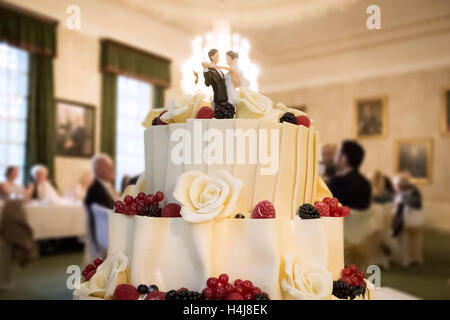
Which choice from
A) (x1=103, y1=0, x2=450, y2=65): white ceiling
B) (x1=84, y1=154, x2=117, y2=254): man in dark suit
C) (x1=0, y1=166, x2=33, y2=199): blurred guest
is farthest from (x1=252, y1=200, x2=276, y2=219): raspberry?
(x1=103, y1=0, x2=450, y2=65): white ceiling

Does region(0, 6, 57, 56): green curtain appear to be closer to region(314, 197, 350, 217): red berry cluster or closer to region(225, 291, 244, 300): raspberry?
region(314, 197, 350, 217): red berry cluster

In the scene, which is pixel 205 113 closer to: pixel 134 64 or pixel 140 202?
pixel 140 202

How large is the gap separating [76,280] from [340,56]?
8954mm

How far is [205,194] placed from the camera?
1.42 meters

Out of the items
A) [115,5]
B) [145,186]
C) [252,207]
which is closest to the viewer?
[252,207]

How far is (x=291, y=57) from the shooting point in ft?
31.2

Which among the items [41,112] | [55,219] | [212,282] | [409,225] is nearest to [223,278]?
[212,282]

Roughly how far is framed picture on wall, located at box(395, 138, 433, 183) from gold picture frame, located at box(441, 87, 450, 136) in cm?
37

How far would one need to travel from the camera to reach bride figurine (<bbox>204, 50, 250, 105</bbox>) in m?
1.68

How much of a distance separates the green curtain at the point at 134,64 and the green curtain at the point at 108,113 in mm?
217

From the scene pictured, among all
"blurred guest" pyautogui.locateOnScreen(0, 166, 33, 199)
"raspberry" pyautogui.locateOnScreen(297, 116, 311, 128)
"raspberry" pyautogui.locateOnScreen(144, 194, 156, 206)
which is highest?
"raspberry" pyautogui.locateOnScreen(297, 116, 311, 128)
